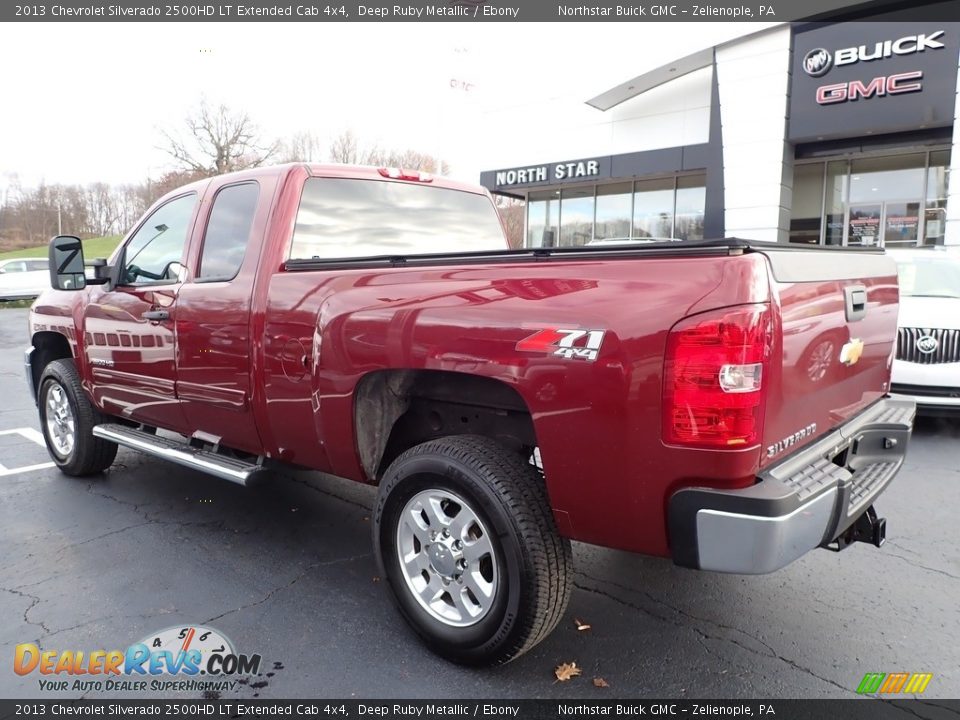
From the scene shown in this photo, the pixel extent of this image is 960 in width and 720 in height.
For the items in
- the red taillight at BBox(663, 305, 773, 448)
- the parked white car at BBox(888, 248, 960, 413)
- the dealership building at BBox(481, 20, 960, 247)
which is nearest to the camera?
the red taillight at BBox(663, 305, 773, 448)

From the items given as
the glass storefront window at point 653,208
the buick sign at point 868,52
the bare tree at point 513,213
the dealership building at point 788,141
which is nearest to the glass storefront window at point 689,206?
the dealership building at point 788,141

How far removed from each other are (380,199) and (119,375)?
214cm

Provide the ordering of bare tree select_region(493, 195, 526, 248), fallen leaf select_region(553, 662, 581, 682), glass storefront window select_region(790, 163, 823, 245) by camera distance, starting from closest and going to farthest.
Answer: fallen leaf select_region(553, 662, 581, 682) < glass storefront window select_region(790, 163, 823, 245) < bare tree select_region(493, 195, 526, 248)

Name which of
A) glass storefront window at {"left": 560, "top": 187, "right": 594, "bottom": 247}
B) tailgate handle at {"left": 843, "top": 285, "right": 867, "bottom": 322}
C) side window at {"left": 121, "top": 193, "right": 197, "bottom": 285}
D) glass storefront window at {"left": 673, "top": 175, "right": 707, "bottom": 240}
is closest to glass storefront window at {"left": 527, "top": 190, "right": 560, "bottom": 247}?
glass storefront window at {"left": 560, "top": 187, "right": 594, "bottom": 247}

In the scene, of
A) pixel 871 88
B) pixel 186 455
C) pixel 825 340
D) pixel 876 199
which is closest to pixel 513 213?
pixel 876 199

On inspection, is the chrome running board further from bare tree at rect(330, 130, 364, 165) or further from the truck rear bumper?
bare tree at rect(330, 130, 364, 165)

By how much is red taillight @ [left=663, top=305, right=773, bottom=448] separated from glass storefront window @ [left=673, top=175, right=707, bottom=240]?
66.1ft

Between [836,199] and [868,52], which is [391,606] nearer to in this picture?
[868,52]

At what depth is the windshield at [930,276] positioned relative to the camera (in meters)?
7.11

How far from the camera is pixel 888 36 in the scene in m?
15.9

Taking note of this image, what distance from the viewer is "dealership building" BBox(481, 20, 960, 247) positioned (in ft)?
52.1

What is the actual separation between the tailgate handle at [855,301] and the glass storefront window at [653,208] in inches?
775

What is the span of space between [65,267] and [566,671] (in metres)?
4.05

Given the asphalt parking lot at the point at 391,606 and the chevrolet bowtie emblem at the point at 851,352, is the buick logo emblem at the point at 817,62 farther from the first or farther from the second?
the chevrolet bowtie emblem at the point at 851,352
